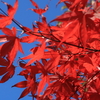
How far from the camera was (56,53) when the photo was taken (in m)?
1.05

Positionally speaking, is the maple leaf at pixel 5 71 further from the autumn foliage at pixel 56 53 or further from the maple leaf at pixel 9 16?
the maple leaf at pixel 9 16

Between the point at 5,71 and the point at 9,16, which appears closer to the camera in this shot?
the point at 9,16

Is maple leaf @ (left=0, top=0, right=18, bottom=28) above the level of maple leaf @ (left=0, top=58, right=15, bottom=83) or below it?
above

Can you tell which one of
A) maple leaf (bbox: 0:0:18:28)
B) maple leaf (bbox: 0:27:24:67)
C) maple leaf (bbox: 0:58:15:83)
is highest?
maple leaf (bbox: 0:0:18:28)

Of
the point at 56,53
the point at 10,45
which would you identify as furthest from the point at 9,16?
the point at 56,53

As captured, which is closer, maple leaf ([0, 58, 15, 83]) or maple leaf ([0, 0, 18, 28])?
maple leaf ([0, 0, 18, 28])

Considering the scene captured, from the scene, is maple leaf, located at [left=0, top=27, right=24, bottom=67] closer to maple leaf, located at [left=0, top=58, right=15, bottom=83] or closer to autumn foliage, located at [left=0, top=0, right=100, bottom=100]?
autumn foliage, located at [left=0, top=0, right=100, bottom=100]

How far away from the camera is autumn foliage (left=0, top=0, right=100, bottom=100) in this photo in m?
0.81

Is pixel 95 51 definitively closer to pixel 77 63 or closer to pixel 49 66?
pixel 77 63

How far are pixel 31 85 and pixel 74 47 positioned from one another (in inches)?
13.2

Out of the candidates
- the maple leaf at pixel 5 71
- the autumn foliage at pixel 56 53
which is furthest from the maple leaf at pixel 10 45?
the maple leaf at pixel 5 71

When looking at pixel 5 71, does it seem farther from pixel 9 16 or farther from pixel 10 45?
pixel 9 16

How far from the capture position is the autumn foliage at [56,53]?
0.81m

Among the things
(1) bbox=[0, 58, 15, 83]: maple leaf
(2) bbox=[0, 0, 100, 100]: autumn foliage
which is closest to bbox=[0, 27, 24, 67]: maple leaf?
(2) bbox=[0, 0, 100, 100]: autumn foliage
